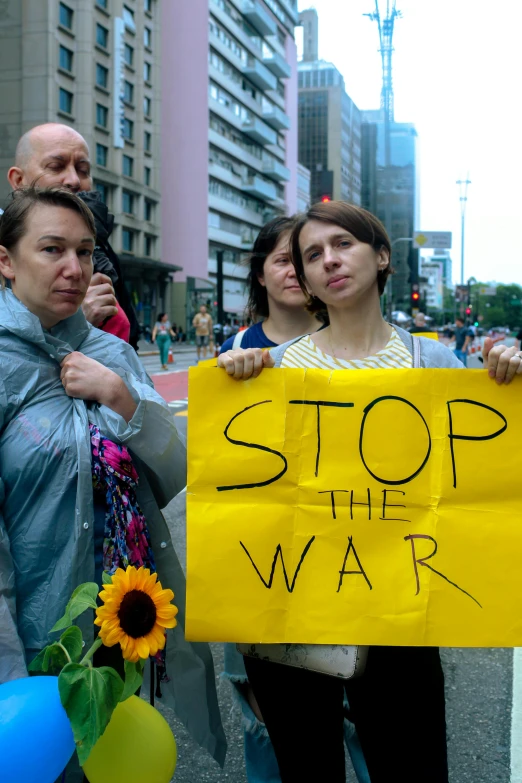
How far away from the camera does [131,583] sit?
1.79 meters

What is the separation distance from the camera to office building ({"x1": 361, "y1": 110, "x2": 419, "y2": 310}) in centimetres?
3108

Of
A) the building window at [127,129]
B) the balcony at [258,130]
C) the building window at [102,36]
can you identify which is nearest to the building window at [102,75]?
the building window at [102,36]

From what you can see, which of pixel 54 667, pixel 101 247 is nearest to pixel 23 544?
pixel 54 667

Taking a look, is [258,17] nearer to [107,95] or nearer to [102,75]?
[102,75]

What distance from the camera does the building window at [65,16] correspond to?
44.6 m

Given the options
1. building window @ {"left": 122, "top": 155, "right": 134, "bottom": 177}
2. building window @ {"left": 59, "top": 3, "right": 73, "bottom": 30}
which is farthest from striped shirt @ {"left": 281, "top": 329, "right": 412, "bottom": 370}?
building window @ {"left": 122, "top": 155, "right": 134, "bottom": 177}

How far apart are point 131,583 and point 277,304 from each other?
5.79ft

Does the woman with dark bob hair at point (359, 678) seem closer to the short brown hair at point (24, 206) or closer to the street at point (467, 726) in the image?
the short brown hair at point (24, 206)

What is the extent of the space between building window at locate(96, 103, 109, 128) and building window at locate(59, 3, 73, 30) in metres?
4.39

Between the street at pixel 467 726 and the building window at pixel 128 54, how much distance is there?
5158 centimetres

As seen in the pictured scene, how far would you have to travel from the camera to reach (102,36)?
47938 millimetres

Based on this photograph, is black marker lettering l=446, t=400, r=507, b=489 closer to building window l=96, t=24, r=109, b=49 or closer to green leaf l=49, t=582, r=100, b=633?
green leaf l=49, t=582, r=100, b=633

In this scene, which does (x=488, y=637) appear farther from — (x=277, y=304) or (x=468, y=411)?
(x=277, y=304)

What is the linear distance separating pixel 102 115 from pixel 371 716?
5052cm
